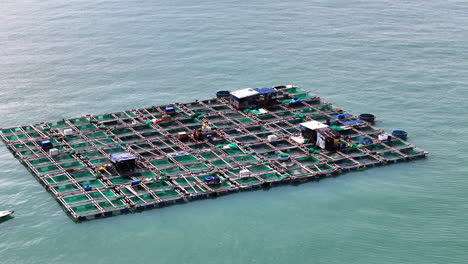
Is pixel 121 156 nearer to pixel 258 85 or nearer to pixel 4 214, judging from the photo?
pixel 4 214

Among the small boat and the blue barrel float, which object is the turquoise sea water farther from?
the blue barrel float

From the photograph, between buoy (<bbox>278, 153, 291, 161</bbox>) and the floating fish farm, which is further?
buoy (<bbox>278, 153, 291, 161</bbox>)

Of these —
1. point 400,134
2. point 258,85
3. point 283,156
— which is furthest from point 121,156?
point 258,85

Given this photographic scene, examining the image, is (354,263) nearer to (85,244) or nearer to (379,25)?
(85,244)

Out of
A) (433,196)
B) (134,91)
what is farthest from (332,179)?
(134,91)

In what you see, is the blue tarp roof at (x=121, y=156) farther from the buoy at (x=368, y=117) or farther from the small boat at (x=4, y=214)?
the buoy at (x=368, y=117)

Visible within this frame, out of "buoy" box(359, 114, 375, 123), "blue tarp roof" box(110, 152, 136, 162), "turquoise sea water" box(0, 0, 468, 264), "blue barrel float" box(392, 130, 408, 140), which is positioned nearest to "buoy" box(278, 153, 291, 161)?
"turquoise sea water" box(0, 0, 468, 264)
